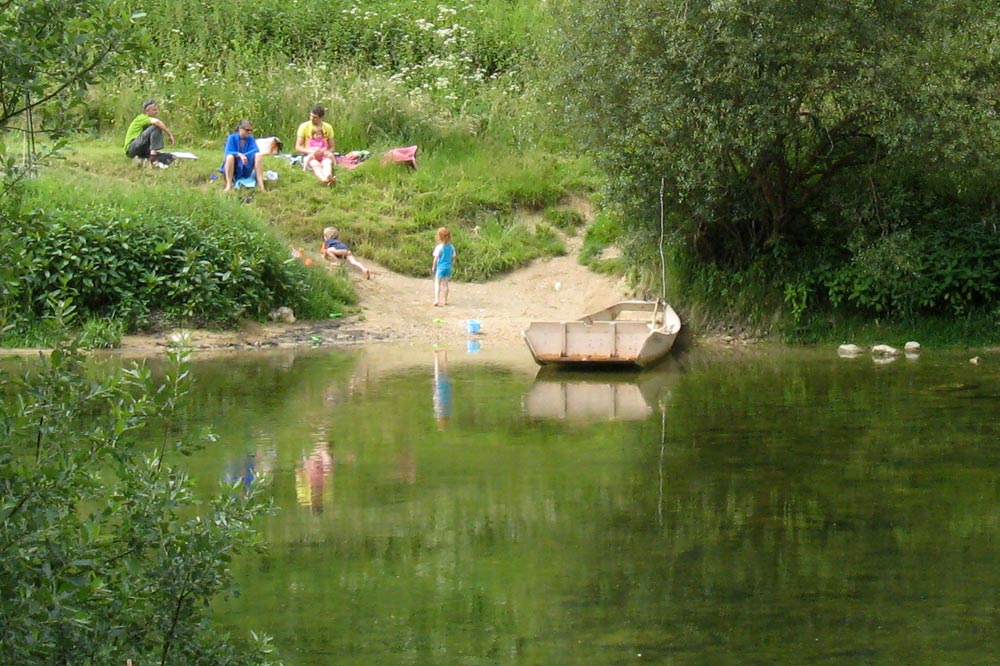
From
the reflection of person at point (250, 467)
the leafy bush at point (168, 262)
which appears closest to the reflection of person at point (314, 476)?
the reflection of person at point (250, 467)

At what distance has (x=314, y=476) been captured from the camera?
12.7m

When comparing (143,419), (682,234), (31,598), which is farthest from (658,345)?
(31,598)

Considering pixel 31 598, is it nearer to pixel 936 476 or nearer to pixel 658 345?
pixel 936 476

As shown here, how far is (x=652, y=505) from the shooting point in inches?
463

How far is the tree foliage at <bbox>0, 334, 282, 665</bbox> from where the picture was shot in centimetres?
516

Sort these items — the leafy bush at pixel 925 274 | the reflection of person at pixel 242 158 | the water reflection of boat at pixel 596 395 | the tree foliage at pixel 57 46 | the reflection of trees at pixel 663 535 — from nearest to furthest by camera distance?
the tree foliage at pixel 57 46 < the reflection of trees at pixel 663 535 < the water reflection of boat at pixel 596 395 < the leafy bush at pixel 925 274 < the reflection of person at pixel 242 158

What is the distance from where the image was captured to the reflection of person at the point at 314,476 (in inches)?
468

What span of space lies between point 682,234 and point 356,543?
35.1 feet

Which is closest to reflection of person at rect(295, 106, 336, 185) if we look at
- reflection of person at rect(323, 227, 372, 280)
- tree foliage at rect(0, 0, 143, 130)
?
reflection of person at rect(323, 227, 372, 280)

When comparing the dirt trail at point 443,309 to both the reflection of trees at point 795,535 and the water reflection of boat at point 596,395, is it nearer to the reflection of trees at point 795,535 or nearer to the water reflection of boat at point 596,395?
the water reflection of boat at point 596,395

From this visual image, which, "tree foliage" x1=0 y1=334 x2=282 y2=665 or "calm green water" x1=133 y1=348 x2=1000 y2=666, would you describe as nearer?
"tree foliage" x1=0 y1=334 x2=282 y2=665

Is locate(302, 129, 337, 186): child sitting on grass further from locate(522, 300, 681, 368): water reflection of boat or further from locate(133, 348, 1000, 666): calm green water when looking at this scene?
locate(522, 300, 681, 368): water reflection of boat

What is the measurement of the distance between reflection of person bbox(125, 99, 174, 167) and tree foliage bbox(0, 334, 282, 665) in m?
18.2

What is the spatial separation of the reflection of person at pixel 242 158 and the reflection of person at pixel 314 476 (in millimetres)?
10290
